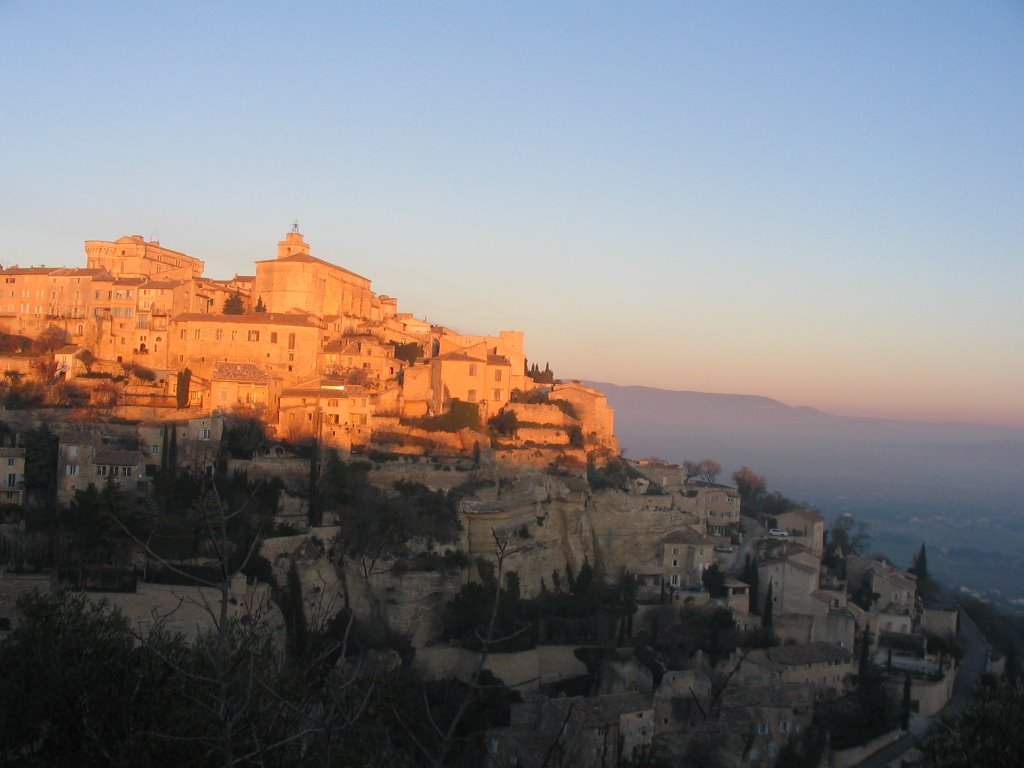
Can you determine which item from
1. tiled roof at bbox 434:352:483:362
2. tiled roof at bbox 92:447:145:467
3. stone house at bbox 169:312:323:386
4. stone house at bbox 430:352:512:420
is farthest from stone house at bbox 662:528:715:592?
tiled roof at bbox 92:447:145:467

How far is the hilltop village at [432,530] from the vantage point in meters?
26.0

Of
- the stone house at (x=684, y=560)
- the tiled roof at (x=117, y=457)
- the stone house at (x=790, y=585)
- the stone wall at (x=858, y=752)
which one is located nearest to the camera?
the stone wall at (x=858, y=752)

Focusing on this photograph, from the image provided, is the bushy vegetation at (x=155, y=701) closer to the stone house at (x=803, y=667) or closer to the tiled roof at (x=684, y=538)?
the stone house at (x=803, y=667)

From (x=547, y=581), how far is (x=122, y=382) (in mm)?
16679

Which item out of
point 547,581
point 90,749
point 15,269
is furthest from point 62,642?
point 15,269

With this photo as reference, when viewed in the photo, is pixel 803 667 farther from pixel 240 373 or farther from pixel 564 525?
pixel 240 373

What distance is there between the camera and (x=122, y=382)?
1395 inches

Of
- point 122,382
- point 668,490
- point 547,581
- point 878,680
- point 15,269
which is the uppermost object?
point 15,269

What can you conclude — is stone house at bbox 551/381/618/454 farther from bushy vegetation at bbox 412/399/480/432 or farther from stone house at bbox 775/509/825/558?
stone house at bbox 775/509/825/558

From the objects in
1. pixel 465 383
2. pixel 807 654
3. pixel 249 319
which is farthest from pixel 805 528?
pixel 249 319

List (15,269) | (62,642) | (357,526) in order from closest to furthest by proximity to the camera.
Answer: (62,642) < (357,526) < (15,269)

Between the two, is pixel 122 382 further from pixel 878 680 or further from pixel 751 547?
pixel 878 680

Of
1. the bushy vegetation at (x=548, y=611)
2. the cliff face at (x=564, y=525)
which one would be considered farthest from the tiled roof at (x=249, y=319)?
the bushy vegetation at (x=548, y=611)

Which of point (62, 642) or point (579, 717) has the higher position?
point (62, 642)
